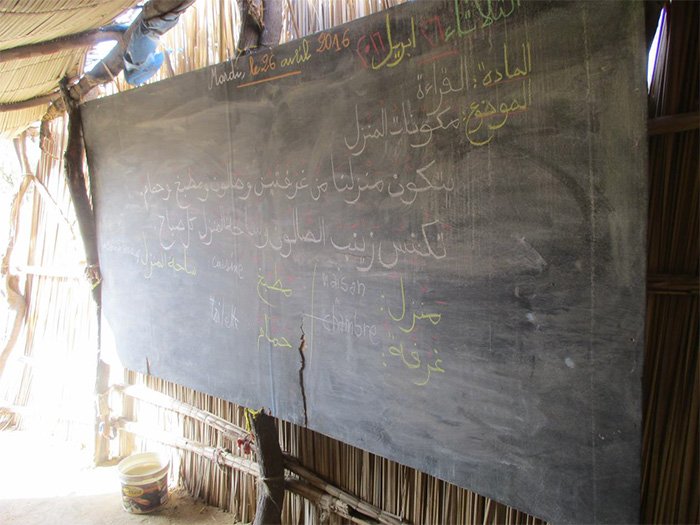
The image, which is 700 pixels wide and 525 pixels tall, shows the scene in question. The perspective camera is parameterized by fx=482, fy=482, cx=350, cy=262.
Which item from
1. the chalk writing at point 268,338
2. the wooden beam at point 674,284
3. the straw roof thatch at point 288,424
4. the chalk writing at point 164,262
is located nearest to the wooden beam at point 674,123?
the straw roof thatch at point 288,424

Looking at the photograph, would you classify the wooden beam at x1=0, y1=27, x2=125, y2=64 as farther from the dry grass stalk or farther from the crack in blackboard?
the dry grass stalk

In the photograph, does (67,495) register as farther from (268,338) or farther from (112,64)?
(112,64)

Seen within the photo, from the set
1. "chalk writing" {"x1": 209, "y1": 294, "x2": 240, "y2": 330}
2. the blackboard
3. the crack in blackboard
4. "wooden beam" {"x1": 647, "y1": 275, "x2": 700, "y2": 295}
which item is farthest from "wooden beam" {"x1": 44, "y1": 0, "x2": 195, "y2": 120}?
"wooden beam" {"x1": 647, "y1": 275, "x2": 700, "y2": 295}

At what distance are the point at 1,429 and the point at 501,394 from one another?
4109mm

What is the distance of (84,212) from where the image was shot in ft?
9.64

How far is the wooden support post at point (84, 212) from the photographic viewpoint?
279 centimetres

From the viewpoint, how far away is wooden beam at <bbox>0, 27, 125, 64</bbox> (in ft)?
7.52

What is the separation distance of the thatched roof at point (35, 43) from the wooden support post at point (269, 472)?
1832mm

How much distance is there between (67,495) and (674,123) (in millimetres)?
3391

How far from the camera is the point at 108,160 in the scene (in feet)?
8.34

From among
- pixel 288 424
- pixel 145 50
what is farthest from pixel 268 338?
pixel 145 50

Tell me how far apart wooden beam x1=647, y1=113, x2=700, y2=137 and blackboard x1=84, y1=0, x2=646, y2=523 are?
182mm

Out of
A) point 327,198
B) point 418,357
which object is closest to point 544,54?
point 327,198

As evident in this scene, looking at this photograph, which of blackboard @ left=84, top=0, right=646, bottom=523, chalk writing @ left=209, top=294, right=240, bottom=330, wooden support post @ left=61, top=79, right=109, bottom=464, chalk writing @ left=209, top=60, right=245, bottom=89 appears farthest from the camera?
wooden support post @ left=61, top=79, right=109, bottom=464
